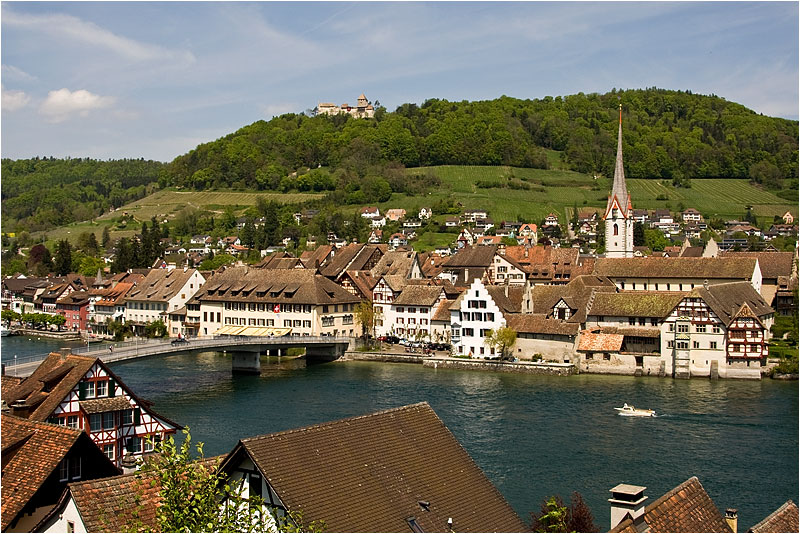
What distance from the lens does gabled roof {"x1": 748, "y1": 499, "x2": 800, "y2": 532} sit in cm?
1334

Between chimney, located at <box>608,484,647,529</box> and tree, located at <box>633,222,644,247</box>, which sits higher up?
tree, located at <box>633,222,644,247</box>

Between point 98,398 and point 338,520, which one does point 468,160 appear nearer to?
point 98,398

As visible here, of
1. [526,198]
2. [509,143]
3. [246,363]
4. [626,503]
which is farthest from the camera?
[509,143]

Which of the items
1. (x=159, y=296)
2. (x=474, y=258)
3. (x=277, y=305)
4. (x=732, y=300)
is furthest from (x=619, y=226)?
(x=159, y=296)

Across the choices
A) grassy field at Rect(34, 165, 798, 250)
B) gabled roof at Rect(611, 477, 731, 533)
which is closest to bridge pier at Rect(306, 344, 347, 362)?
gabled roof at Rect(611, 477, 731, 533)

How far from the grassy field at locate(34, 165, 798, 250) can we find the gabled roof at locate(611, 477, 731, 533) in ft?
335

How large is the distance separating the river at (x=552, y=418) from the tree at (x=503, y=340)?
2654 millimetres

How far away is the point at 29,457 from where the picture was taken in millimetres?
15023

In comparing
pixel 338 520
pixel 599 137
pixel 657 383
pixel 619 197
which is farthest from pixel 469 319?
pixel 599 137

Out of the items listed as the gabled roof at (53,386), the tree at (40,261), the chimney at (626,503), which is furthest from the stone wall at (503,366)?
the tree at (40,261)

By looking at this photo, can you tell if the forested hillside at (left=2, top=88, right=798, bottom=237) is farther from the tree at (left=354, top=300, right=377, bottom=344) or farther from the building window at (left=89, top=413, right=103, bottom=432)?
the building window at (left=89, top=413, right=103, bottom=432)

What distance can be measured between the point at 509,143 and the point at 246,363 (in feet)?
372

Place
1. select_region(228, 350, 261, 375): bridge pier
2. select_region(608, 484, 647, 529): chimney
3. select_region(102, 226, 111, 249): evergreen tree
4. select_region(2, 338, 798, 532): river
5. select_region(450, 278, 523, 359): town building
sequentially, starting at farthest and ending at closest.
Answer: select_region(102, 226, 111, 249): evergreen tree, select_region(450, 278, 523, 359): town building, select_region(228, 350, 261, 375): bridge pier, select_region(2, 338, 798, 532): river, select_region(608, 484, 647, 529): chimney

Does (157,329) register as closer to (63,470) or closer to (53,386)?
(53,386)
